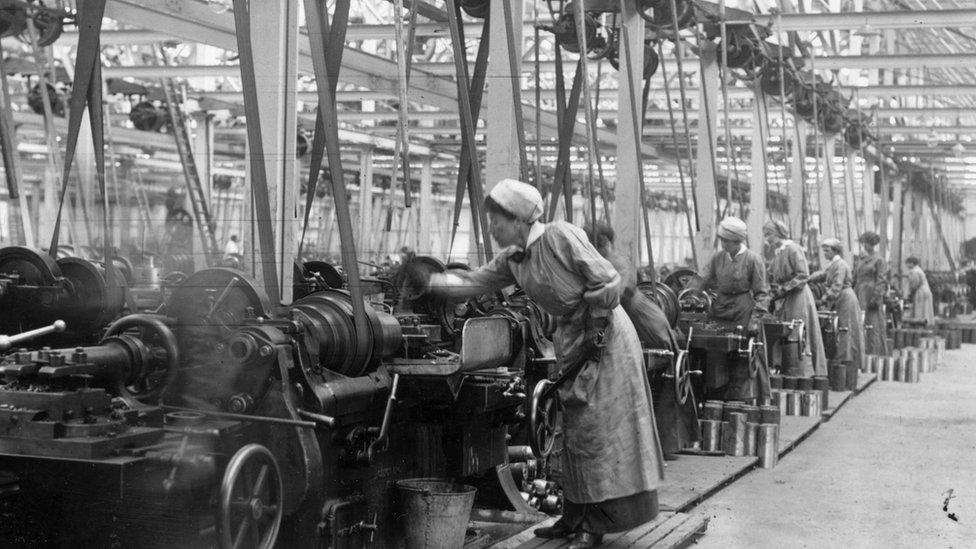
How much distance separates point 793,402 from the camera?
8.98 meters

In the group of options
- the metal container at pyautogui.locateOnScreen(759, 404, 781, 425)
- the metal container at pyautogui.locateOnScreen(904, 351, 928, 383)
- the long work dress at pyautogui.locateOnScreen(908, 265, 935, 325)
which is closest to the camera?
the metal container at pyautogui.locateOnScreen(759, 404, 781, 425)

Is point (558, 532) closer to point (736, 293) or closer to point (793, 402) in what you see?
point (736, 293)

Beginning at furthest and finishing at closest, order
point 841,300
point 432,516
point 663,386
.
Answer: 1. point 841,300
2. point 663,386
3. point 432,516

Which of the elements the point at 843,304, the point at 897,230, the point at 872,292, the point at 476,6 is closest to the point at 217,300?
the point at 476,6

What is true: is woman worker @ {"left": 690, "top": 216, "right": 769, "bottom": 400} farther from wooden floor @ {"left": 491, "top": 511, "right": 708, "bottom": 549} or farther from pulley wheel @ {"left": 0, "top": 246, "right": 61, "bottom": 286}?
pulley wheel @ {"left": 0, "top": 246, "right": 61, "bottom": 286}

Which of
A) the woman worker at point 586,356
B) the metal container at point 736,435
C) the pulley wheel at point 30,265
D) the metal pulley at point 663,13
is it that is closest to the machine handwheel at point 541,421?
the woman worker at point 586,356

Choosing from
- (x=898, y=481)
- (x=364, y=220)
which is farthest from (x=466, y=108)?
(x=898, y=481)

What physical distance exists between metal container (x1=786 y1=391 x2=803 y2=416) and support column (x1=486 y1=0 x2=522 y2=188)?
3.89m

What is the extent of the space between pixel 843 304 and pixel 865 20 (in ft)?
9.49

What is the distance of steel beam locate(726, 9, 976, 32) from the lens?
10828 millimetres

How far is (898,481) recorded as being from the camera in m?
6.57

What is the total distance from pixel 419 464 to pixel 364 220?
151 cm

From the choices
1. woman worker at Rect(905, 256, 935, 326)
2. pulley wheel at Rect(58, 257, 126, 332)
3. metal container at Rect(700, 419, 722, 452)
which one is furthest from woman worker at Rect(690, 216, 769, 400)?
woman worker at Rect(905, 256, 935, 326)

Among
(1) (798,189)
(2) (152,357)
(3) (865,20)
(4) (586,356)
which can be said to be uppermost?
(3) (865,20)
